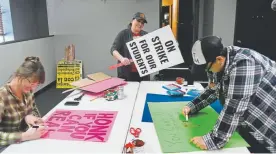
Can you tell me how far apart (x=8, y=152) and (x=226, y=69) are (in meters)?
1.07

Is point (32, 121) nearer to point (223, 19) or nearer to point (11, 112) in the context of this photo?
point (11, 112)

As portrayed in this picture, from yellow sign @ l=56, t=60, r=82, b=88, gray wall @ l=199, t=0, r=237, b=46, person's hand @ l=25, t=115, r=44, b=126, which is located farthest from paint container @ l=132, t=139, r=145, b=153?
gray wall @ l=199, t=0, r=237, b=46

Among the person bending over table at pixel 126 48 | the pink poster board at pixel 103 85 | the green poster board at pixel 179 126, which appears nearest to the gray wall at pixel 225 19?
the person bending over table at pixel 126 48

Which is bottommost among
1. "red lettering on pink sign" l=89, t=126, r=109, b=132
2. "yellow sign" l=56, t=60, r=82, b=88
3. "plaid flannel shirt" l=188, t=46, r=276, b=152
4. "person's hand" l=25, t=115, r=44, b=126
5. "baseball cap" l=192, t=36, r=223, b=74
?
"yellow sign" l=56, t=60, r=82, b=88

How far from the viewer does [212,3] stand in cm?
419

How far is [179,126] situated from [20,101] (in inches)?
36.5

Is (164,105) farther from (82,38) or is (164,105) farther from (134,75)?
(82,38)

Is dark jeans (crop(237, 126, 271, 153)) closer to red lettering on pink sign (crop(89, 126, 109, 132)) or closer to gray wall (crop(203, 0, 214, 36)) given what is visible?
red lettering on pink sign (crop(89, 126, 109, 132))

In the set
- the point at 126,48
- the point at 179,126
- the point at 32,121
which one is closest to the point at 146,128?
the point at 179,126

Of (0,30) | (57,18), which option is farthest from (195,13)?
(0,30)

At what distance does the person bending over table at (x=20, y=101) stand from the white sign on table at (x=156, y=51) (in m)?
0.83

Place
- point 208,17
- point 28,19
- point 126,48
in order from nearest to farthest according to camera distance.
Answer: point 126,48, point 28,19, point 208,17

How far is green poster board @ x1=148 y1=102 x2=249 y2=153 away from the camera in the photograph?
1.10 m

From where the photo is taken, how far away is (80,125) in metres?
1.33
